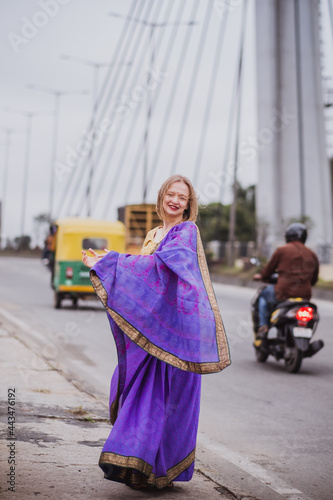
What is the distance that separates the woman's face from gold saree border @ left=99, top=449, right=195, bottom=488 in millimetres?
1185

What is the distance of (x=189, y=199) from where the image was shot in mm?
4102

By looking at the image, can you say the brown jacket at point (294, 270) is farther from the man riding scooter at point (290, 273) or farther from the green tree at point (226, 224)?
the green tree at point (226, 224)

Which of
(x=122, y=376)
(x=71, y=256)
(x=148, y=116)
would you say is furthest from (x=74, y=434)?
(x=148, y=116)

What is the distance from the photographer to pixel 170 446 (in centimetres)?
383

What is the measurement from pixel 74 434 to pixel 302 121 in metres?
42.4

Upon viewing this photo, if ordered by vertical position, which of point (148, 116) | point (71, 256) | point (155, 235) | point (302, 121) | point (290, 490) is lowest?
point (290, 490)

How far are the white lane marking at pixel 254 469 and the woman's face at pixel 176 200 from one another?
4.83 ft

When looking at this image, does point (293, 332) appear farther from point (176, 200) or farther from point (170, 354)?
point (170, 354)

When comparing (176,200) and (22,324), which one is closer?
(176,200)

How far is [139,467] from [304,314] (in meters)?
4.93

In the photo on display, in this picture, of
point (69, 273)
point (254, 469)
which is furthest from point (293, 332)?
point (69, 273)

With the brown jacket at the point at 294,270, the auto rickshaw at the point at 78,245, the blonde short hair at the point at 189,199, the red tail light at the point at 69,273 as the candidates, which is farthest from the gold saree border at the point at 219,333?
the red tail light at the point at 69,273

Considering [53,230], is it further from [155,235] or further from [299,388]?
[155,235]

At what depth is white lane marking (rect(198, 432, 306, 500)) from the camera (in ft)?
13.5
